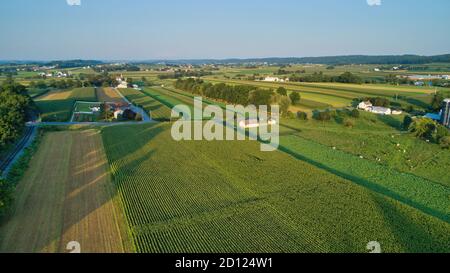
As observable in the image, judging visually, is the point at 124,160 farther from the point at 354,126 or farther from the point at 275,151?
the point at 354,126

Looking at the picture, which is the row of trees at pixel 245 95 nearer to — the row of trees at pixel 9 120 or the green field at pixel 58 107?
the green field at pixel 58 107

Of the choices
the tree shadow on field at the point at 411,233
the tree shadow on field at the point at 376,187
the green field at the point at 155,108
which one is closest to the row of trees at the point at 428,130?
the tree shadow on field at the point at 376,187

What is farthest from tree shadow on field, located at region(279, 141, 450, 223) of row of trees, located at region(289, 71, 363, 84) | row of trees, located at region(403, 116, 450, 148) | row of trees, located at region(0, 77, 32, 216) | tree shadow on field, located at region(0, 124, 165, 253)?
row of trees, located at region(289, 71, 363, 84)

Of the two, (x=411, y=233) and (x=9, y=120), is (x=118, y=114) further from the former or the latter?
(x=411, y=233)

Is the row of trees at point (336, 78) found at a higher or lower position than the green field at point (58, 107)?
higher

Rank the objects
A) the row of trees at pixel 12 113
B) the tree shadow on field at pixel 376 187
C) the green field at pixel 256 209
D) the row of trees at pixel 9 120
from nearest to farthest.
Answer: the green field at pixel 256 209, the row of trees at pixel 9 120, the tree shadow on field at pixel 376 187, the row of trees at pixel 12 113

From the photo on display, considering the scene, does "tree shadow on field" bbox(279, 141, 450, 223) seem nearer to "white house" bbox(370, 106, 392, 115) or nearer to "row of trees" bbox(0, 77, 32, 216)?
"row of trees" bbox(0, 77, 32, 216)
